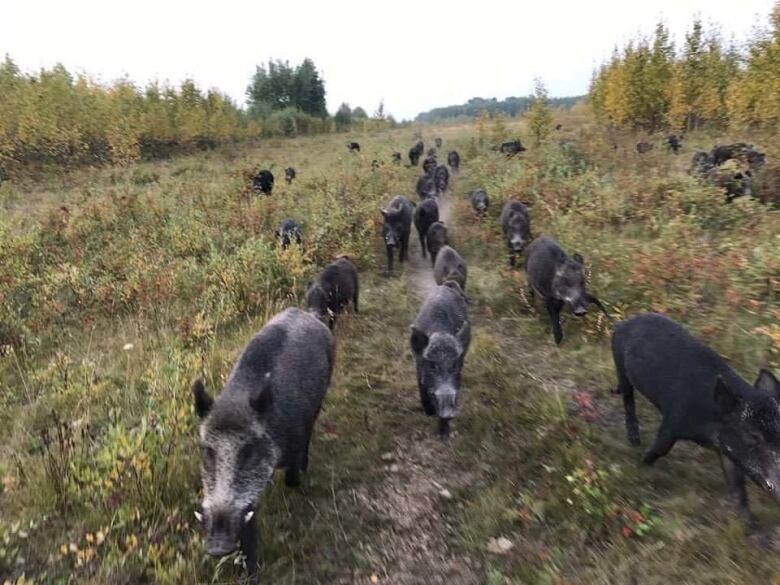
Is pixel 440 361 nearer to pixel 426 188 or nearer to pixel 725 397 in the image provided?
pixel 725 397

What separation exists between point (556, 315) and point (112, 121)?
134ft

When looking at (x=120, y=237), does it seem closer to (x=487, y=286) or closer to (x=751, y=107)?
(x=487, y=286)

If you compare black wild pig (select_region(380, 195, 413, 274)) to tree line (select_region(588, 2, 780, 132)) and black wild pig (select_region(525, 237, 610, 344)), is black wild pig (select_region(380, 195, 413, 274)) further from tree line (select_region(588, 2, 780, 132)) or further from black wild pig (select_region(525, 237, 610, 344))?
tree line (select_region(588, 2, 780, 132))

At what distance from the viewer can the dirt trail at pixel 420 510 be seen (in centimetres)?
436

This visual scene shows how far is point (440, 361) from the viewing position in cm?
619

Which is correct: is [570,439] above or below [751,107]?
below

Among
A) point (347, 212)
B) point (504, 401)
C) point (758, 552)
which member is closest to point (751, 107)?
point (347, 212)

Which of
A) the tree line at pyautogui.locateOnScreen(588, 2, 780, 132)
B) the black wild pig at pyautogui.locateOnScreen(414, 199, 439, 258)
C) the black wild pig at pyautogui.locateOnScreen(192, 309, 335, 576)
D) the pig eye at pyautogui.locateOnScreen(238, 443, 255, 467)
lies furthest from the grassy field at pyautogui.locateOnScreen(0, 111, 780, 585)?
the tree line at pyautogui.locateOnScreen(588, 2, 780, 132)

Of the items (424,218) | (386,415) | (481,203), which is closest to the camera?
(386,415)

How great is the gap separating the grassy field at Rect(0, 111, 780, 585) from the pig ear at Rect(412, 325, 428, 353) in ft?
3.11

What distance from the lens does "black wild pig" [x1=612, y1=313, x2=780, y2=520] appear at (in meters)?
4.01

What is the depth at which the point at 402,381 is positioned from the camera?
7.74m

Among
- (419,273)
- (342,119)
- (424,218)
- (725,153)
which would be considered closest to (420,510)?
(419,273)

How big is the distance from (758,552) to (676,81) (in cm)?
3187
